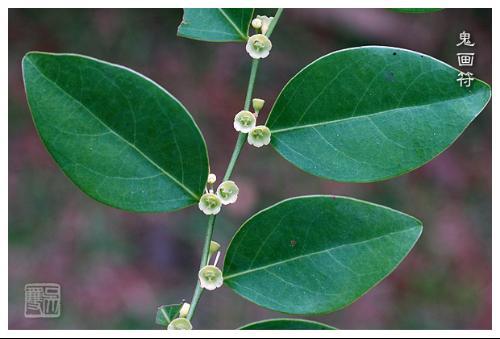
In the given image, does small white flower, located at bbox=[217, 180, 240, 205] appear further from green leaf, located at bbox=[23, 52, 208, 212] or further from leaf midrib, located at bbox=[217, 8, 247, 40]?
leaf midrib, located at bbox=[217, 8, 247, 40]

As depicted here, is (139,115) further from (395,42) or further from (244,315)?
(395,42)

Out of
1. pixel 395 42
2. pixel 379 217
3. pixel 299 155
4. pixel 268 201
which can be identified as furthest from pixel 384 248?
pixel 395 42

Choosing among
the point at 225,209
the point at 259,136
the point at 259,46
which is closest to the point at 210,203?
the point at 259,136

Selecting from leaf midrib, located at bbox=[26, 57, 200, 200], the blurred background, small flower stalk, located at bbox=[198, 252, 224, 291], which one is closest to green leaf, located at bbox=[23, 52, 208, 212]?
leaf midrib, located at bbox=[26, 57, 200, 200]

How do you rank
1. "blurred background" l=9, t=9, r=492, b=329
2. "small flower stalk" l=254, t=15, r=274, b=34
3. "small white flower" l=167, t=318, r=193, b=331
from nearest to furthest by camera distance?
"small white flower" l=167, t=318, r=193, b=331
"small flower stalk" l=254, t=15, r=274, b=34
"blurred background" l=9, t=9, r=492, b=329

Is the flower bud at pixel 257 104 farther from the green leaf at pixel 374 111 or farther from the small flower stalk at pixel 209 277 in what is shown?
the small flower stalk at pixel 209 277

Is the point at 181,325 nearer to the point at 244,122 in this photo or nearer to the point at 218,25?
the point at 244,122
